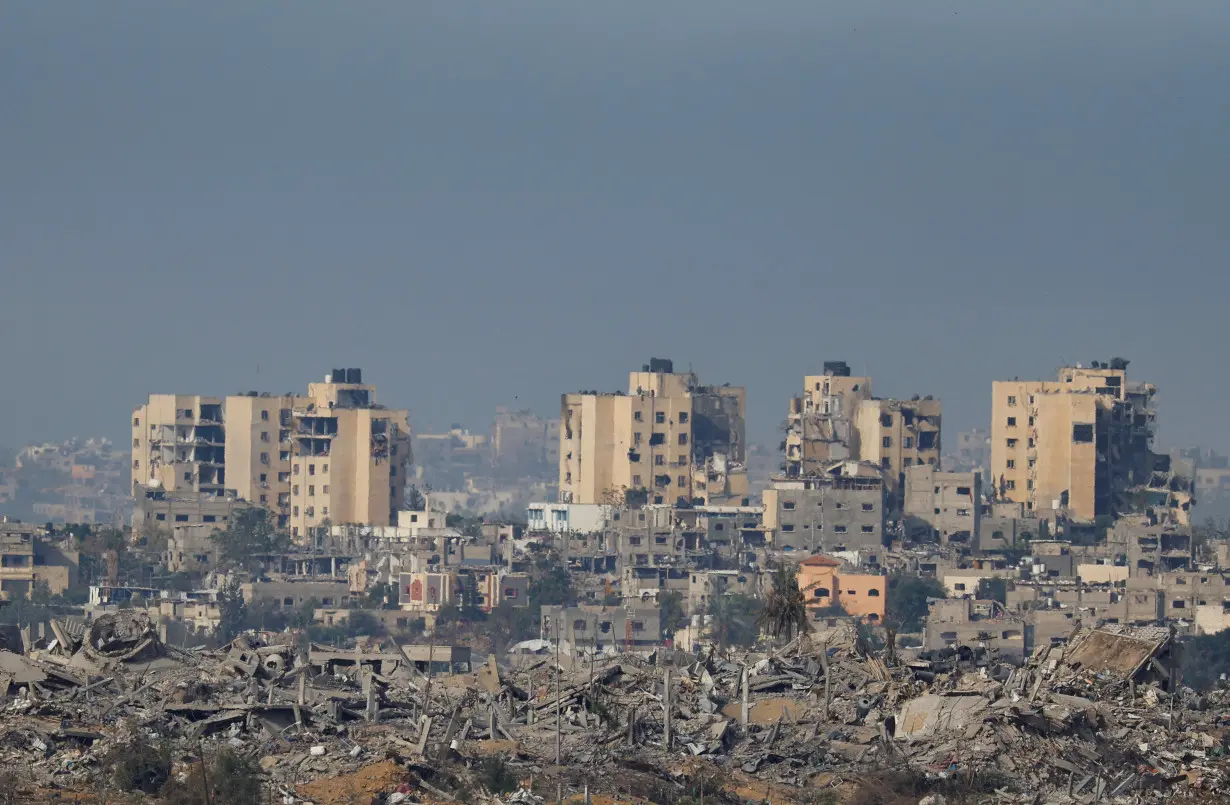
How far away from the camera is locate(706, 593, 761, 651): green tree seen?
84.7 meters

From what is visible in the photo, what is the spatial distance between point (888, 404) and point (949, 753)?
85.1m

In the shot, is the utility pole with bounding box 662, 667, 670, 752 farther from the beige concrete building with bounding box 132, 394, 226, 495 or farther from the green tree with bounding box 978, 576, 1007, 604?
the beige concrete building with bounding box 132, 394, 226, 495

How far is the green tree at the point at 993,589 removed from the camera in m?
92.1

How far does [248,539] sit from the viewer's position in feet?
352

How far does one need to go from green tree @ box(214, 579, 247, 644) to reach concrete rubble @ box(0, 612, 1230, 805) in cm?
4536

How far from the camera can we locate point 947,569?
97625mm

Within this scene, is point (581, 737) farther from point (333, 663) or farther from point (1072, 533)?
point (1072, 533)

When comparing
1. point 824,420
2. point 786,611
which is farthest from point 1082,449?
point 786,611

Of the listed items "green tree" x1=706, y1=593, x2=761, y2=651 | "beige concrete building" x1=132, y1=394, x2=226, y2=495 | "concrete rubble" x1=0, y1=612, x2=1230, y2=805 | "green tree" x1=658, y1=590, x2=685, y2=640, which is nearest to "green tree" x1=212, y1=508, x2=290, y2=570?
"beige concrete building" x1=132, y1=394, x2=226, y2=495

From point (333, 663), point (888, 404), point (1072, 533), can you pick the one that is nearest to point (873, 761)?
point (333, 663)

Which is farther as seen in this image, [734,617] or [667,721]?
[734,617]

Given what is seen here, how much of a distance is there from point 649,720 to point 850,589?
5661cm

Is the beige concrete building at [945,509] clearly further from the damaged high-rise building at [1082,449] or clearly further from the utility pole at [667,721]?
the utility pole at [667,721]

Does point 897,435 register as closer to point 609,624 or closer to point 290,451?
point 290,451
